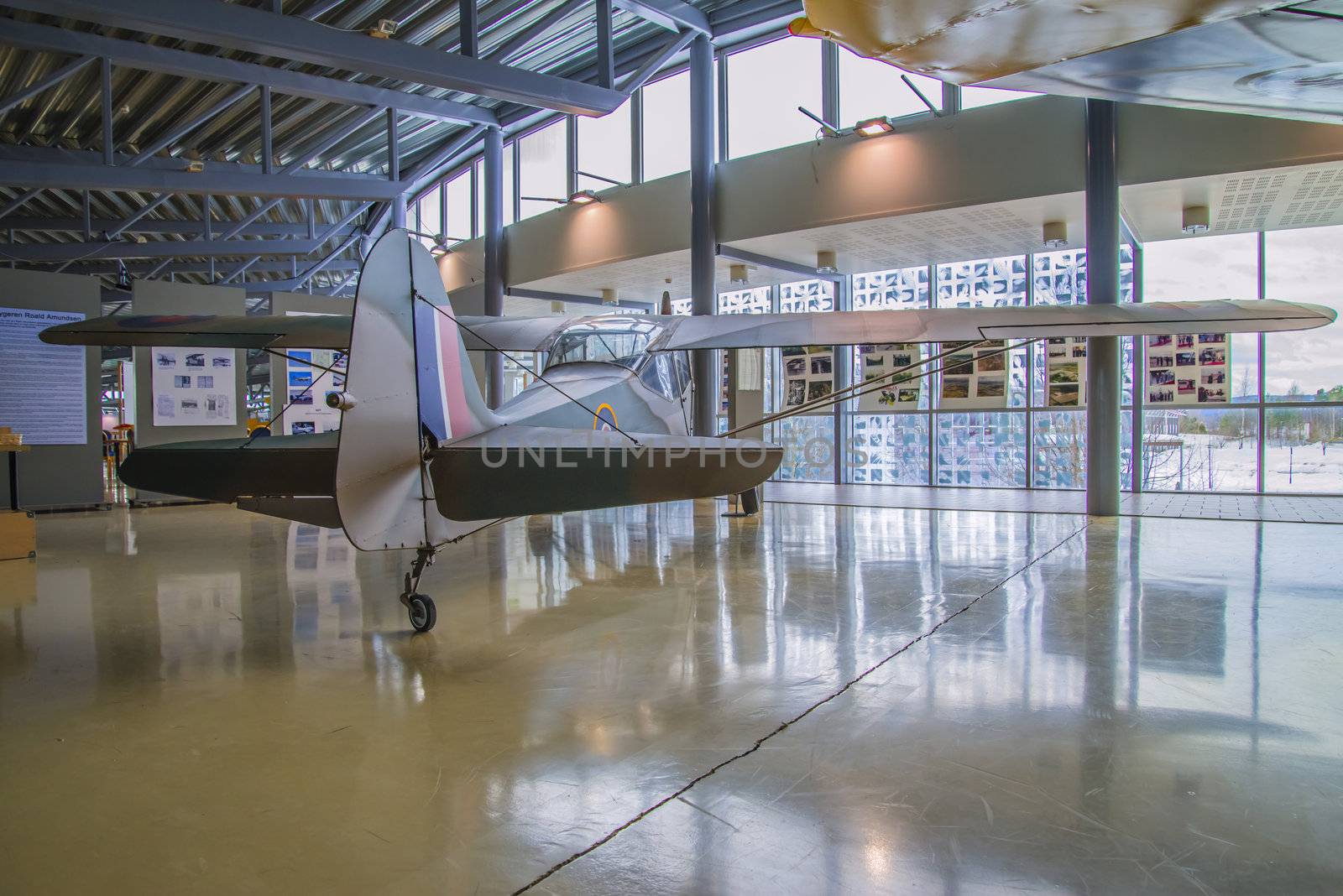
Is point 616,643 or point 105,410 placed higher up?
point 105,410

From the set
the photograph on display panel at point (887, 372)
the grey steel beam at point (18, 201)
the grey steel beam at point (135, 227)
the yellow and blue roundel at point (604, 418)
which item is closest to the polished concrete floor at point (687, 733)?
the yellow and blue roundel at point (604, 418)

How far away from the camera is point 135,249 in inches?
707

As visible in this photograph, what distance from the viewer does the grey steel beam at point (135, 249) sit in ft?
57.2

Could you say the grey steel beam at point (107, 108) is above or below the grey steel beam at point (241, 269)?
below

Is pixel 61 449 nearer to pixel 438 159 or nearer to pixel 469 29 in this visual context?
pixel 469 29

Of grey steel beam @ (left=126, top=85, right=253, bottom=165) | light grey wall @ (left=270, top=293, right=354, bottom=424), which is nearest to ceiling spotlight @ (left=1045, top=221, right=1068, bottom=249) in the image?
light grey wall @ (left=270, top=293, right=354, bottom=424)

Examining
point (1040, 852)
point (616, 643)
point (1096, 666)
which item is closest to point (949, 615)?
point (1096, 666)

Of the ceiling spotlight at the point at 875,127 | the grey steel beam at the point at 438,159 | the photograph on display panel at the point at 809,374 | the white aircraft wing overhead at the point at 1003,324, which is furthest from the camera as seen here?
the grey steel beam at the point at 438,159

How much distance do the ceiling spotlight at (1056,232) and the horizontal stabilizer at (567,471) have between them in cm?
910

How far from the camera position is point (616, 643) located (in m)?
4.28

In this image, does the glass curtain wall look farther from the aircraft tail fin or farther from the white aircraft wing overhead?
the aircraft tail fin

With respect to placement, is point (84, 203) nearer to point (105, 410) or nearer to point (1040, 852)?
point (1040, 852)

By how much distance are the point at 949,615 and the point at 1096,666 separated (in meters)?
1.11

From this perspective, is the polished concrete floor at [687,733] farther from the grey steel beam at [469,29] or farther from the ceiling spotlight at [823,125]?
the ceiling spotlight at [823,125]
